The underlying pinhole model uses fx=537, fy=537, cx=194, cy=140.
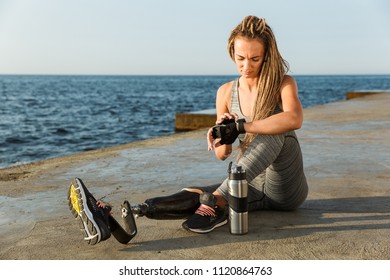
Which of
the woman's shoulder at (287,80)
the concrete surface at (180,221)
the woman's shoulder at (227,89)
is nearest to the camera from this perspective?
the concrete surface at (180,221)

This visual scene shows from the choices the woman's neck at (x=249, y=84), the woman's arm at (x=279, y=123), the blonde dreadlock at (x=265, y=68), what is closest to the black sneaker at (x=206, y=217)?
the blonde dreadlock at (x=265, y=68)

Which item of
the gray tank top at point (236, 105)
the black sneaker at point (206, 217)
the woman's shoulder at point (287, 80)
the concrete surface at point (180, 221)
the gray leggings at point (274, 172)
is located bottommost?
the concrete surface at point (180, 221)

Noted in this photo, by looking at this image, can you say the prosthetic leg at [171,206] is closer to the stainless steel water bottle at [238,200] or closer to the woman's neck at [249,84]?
the stainless steel water bottle at [238,200]

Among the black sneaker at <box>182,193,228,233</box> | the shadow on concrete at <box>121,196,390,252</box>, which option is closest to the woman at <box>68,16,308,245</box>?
the black sneaker at <box>182,193,228,233</box>

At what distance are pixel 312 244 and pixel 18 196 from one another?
278 centimetres

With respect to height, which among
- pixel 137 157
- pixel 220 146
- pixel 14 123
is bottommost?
pixel 14 123

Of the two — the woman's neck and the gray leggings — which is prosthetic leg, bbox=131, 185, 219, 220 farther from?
Answer: the woman's neck

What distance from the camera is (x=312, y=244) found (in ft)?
11.4

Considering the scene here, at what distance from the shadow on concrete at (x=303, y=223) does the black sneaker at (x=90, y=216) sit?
26cm

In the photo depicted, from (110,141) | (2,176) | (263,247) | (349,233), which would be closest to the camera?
(263,247)

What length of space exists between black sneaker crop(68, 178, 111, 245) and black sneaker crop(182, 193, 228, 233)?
2.06 ft

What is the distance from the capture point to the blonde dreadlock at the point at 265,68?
3.56 m

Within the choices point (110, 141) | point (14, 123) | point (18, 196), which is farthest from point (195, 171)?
point (14, 123)
